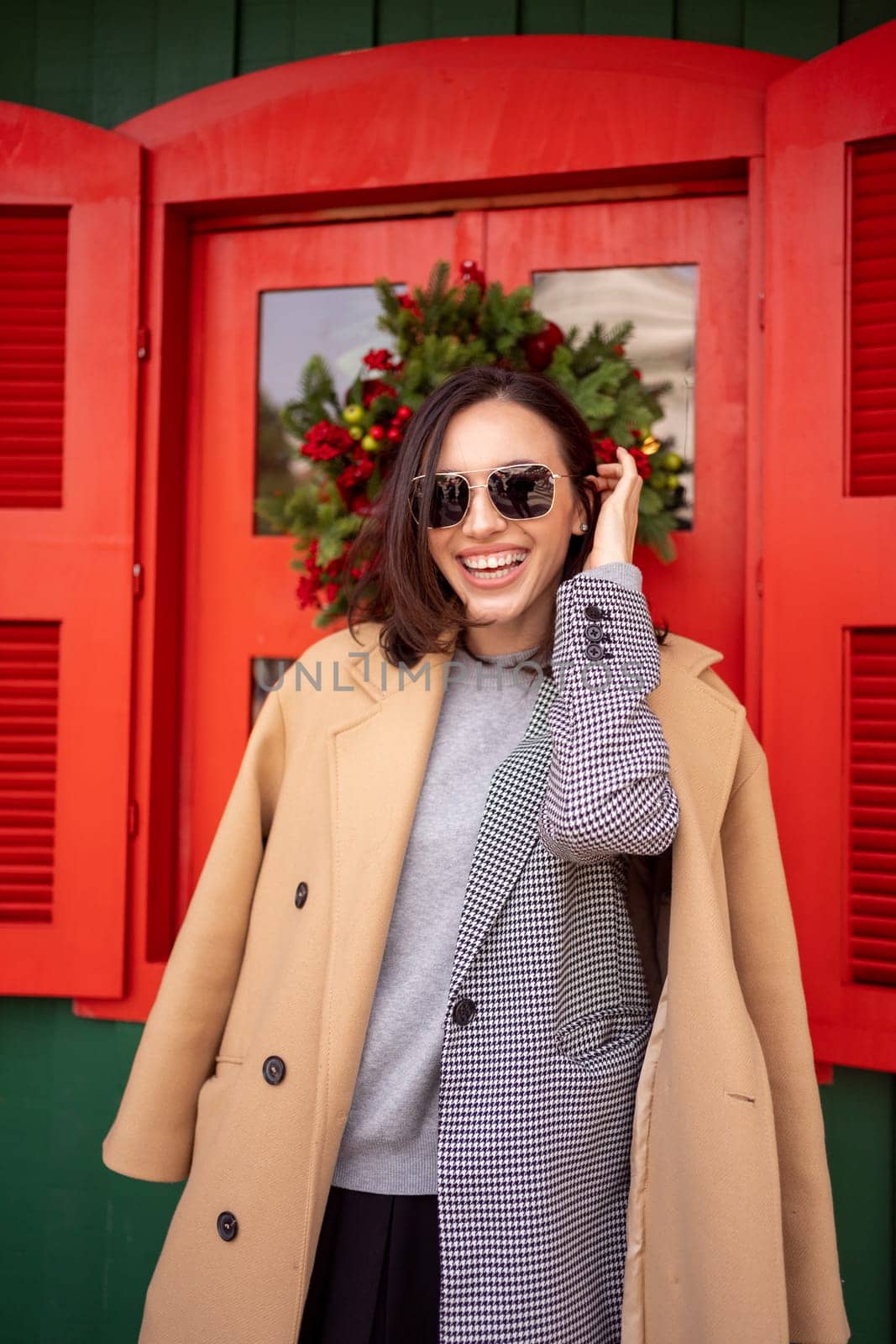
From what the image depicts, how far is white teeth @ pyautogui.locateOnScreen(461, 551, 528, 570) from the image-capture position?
1719 millimetres

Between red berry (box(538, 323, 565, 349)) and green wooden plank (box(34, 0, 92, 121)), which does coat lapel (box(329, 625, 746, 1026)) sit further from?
green wooden plank (box(34, 0, 92, 121))

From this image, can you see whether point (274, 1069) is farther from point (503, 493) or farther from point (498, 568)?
point (503, 493)

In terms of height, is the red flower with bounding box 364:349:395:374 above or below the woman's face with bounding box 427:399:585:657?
above

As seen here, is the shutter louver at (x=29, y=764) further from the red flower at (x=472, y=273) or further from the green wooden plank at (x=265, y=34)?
the green wooden plank at (x=265, y=34)

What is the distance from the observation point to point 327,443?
214cm

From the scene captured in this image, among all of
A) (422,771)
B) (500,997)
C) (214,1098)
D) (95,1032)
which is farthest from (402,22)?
(95,1032)

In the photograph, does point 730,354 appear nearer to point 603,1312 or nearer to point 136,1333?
point 603,1312

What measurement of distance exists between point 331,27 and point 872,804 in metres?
2.28

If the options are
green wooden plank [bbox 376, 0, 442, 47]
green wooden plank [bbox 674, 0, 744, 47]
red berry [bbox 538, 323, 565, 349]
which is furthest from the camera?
green wooden plank [bbox 376, 0, 442, 47]

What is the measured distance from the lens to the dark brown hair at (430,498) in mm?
1772

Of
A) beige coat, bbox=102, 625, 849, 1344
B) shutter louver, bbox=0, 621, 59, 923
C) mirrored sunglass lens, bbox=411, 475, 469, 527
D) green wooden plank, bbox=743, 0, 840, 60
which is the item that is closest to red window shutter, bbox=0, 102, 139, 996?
shutter louver, bbox=0, 621, 59, 923

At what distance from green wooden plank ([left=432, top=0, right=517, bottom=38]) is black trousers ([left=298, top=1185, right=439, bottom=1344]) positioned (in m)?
2.52

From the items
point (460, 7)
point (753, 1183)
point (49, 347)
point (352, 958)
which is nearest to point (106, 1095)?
point (352, 958)

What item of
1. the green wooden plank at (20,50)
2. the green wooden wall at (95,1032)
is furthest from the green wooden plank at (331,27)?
the green wooden plank at (20,50)
